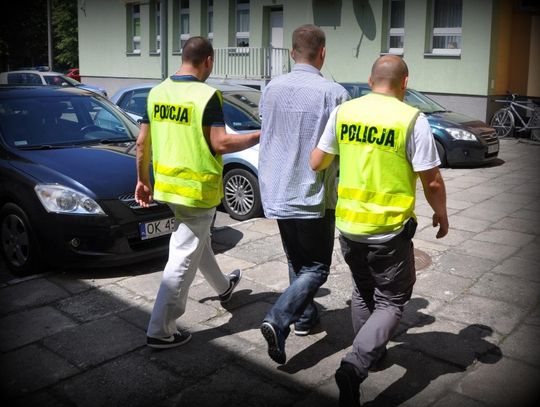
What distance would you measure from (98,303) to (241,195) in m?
3.16

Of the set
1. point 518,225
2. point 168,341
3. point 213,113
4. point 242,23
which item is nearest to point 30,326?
point 168,341

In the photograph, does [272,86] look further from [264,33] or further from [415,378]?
[264,33]

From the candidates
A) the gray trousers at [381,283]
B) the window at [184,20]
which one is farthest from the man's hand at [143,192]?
the window at [184,20]

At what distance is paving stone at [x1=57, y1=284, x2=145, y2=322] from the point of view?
442 centimetres

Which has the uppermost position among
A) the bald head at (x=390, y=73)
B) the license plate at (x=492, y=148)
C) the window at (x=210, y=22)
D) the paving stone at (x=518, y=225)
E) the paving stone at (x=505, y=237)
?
the window at (x=210, y=22)

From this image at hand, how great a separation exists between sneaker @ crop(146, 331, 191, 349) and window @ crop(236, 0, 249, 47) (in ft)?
64.4

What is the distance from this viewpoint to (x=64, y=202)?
502 cm

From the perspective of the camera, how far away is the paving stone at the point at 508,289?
4727 mm

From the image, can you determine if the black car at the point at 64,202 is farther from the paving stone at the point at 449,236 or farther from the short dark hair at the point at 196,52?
the paving stone at the point at 449,236

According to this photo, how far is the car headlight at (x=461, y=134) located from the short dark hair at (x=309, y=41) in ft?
27.1

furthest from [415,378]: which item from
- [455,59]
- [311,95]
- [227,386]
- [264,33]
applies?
[264,33]

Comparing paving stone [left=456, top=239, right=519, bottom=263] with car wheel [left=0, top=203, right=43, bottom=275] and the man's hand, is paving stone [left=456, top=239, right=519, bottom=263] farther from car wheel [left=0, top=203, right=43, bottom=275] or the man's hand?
car wheel [left=0, top=203, right=43, bottom=275]

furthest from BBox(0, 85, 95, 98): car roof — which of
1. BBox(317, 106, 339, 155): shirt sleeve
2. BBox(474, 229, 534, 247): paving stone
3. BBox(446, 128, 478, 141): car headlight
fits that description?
BBox(446, 128, 478, 141): car headlight

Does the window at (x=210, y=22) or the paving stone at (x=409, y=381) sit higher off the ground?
the window at (x=210, y=22)
